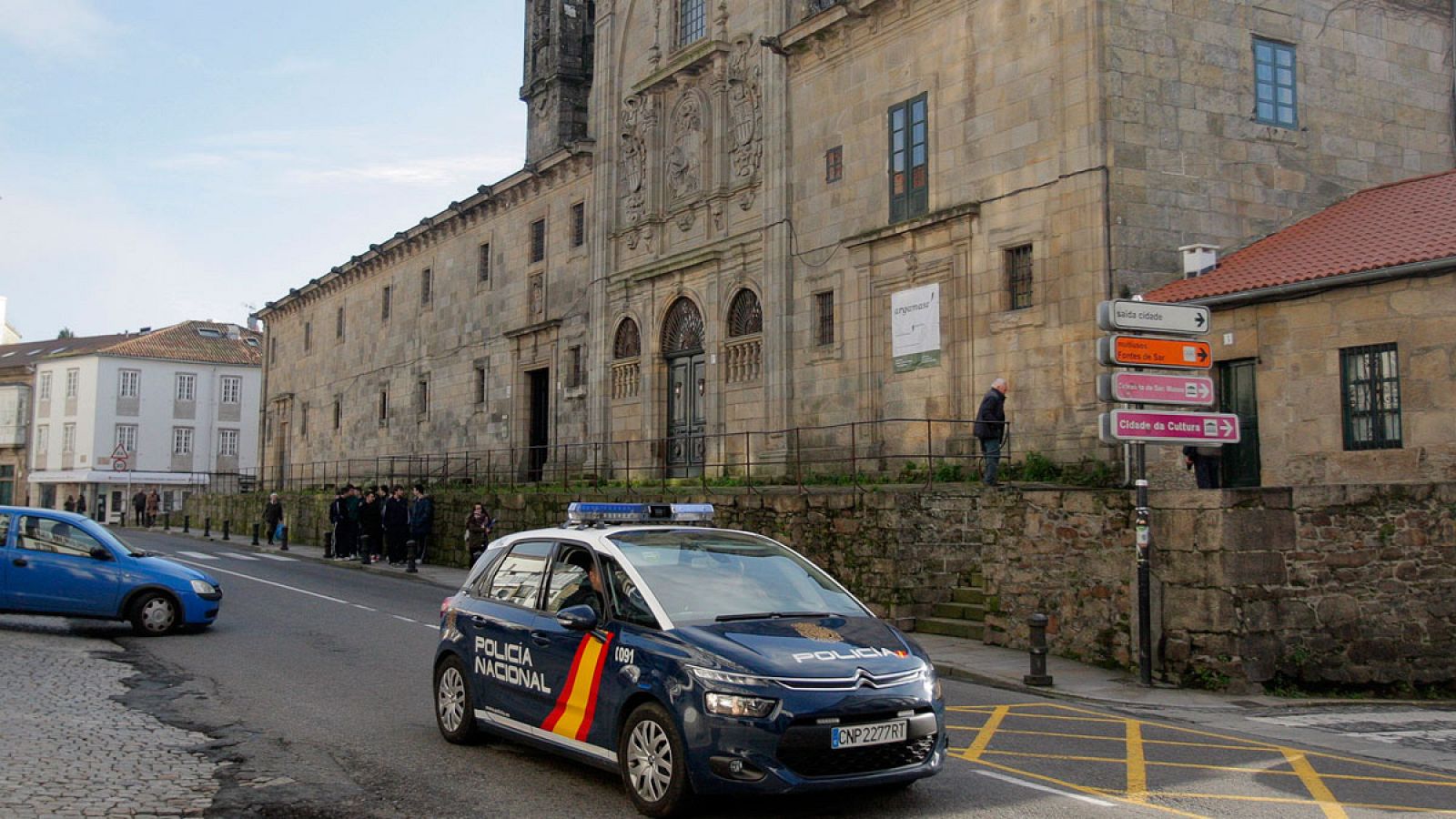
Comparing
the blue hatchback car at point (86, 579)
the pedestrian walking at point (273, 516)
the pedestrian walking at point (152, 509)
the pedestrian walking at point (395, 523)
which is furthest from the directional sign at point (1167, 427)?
the pedestrian walking at point (152, 509)

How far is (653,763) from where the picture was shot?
6699 mm

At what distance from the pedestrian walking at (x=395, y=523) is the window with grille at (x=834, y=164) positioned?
13365mm

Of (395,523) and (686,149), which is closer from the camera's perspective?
(686,149)

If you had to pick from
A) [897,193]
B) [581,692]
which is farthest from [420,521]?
[581,692]

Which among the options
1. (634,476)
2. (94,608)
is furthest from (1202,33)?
(94,608)

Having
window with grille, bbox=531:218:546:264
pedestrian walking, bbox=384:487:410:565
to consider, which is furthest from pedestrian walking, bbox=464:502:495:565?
window with grille, bbox=531:218:546:264

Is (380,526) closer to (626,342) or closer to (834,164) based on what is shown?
(626,342)

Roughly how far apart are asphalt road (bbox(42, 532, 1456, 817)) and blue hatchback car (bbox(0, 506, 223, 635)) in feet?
4.82

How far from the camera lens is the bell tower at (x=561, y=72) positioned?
40.4 meters

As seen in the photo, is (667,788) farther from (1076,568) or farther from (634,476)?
(634,476)

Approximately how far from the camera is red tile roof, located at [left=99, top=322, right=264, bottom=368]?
69250mm

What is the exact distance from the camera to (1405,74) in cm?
2202

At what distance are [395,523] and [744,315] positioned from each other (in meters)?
10.3

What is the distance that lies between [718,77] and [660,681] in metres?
22.5
